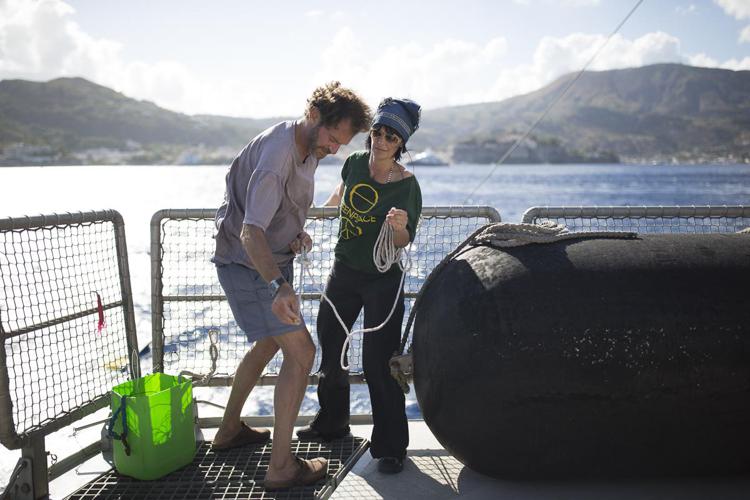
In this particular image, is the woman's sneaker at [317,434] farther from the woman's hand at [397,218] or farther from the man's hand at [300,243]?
the woman's hand at [397,218]

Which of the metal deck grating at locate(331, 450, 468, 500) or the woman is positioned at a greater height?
the woman

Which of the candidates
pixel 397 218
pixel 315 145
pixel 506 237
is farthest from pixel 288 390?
pixel 506 237

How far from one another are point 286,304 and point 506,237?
1167 millimetres

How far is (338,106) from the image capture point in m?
2.84

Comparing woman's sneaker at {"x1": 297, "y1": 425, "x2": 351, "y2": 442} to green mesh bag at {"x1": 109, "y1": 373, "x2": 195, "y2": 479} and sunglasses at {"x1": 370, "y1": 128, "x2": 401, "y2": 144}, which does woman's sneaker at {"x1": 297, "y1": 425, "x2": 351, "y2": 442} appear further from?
sunglasses at {"x1": 370, "y1": 128, "x2": 401, "y2": 144}

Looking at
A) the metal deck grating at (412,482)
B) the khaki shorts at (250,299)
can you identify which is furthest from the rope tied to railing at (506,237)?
the khaki shorts at (250,299)

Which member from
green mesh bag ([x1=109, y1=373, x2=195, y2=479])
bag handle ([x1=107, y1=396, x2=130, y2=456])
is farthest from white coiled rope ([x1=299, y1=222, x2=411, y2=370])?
bag handle ([x1=107, y1=396, x2=130, y2=456])

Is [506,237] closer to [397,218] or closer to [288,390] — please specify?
[397,218]

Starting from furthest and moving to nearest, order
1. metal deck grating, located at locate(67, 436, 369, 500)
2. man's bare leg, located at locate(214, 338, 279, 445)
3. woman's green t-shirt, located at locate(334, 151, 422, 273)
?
1. man's bare leg, located at locate(214, 338, 279, 445)
2. woman's green t-shirt, located at locate(334, 151, 422, 273)
3. metal deck grating, located at locate(67, 436, 369, 500)

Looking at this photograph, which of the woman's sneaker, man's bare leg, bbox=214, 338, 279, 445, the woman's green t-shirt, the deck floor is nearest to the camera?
the deck floor

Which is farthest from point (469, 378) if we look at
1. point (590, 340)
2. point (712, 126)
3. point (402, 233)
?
point (712, 126)

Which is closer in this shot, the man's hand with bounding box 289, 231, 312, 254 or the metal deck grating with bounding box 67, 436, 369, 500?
the metal deck grating with bounding box 67, 436, 369, 500

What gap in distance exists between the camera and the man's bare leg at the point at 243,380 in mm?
3375

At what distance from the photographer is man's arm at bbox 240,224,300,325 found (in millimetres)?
2662
